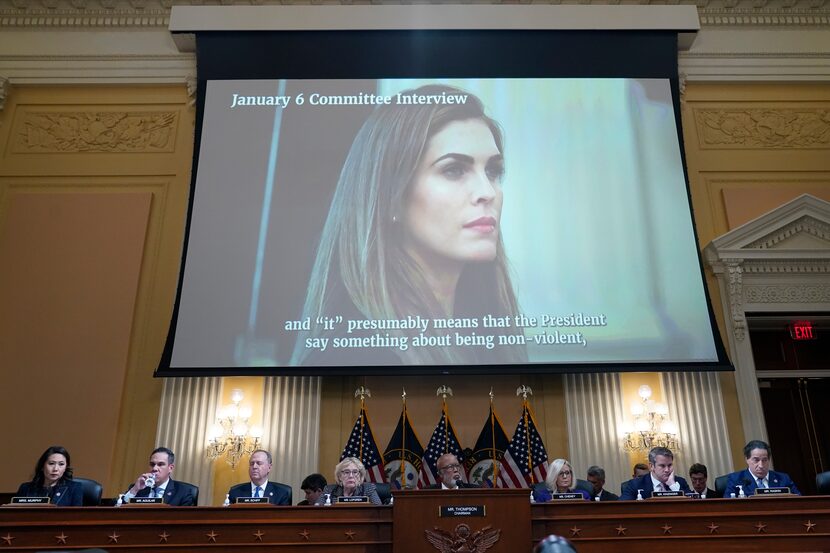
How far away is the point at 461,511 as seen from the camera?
3859 millimetres

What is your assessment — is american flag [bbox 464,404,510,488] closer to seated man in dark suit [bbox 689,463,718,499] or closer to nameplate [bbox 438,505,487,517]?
seated man in dark suit [bbox 689,463,718,499]

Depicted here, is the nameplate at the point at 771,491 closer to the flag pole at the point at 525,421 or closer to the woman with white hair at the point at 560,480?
the woman with white hair at the point at 560,480

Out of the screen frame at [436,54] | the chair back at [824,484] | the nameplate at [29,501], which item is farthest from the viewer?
the screen frame at [436,54]

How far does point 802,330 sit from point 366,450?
465 cm

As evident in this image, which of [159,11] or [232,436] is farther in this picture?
[159,11]

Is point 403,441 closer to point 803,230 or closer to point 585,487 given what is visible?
point 585,487

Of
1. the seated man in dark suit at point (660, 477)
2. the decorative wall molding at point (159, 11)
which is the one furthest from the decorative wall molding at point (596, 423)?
the decorative wall molding at point (159, 11)

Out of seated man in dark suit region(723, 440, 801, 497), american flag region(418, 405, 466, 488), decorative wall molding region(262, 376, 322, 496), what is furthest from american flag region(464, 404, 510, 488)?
seated man in dark suit region(723, 440, 801, 497)

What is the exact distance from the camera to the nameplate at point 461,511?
3.86 meters

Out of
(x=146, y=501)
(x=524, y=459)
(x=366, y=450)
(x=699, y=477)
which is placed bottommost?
(x=146, y=501)

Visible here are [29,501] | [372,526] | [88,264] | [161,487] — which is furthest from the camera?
[88,264]

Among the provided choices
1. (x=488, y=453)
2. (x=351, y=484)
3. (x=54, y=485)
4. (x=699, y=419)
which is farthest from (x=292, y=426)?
(x=699, y=419)

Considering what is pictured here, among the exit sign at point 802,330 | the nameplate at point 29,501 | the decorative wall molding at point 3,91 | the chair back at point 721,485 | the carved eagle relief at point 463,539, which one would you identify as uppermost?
the decorative wall molding at point 3,91

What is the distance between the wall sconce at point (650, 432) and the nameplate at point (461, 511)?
3411 millimetres
